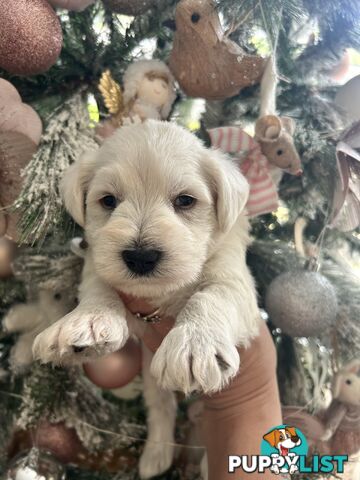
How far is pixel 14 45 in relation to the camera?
104cm

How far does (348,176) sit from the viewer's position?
3.97ft

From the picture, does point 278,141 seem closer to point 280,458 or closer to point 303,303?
point 303,303

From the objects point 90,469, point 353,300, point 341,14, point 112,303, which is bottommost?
point 90,469

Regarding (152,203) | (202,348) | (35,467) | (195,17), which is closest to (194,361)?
(202,348)

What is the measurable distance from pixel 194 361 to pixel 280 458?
1.56ft

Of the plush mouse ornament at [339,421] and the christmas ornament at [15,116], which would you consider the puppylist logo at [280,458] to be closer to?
the plush mouse ornament at [339,421]

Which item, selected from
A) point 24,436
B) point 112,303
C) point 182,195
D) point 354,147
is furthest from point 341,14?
point 24,436

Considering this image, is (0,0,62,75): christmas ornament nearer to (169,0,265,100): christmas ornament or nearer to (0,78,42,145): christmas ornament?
(0,78,42,145): christmas ornament

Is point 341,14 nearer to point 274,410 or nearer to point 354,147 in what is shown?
point 354,147

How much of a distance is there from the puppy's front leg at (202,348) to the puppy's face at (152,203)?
0.10 m

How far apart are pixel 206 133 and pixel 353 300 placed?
68cm

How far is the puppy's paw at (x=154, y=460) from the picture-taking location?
155cm

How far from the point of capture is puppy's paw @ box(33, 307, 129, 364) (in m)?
0.99

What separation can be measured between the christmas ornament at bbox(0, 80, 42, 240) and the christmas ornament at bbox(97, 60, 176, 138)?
10.3 inches
